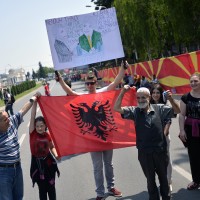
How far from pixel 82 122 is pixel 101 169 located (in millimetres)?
883

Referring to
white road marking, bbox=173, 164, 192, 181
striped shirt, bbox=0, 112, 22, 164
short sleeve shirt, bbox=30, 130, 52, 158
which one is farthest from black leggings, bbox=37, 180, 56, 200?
white road marking, bbox=173, 164, 192, 181

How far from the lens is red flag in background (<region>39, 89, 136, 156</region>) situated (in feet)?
21.6

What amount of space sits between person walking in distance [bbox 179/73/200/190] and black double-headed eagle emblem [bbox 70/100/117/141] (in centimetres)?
129

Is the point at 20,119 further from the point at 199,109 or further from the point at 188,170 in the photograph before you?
the point at 188,170

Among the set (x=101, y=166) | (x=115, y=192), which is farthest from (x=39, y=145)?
(x=115, y=192)

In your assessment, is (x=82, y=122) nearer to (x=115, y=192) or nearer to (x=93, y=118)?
(x=93, y=118)

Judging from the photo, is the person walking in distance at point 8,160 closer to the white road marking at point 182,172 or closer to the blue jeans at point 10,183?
the blue jeans at point 10,183

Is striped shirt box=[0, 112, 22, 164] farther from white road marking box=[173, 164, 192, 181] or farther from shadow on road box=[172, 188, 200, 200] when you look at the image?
white road marking box=[173, 164, 192, 181]

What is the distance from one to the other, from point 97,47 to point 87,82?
0.69 m

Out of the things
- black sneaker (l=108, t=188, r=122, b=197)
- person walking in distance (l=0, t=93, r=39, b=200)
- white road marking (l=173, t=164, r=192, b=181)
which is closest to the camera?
person walking in distance (l=0, t=93, r=39, b=200)

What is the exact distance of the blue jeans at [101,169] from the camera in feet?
20.4

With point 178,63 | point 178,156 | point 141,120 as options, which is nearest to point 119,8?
point 178,63

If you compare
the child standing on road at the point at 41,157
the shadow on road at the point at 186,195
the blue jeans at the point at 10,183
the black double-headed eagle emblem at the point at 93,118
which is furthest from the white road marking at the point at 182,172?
the blue jeans at the point at 10,183

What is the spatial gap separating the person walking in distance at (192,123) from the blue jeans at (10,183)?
2599 mm
